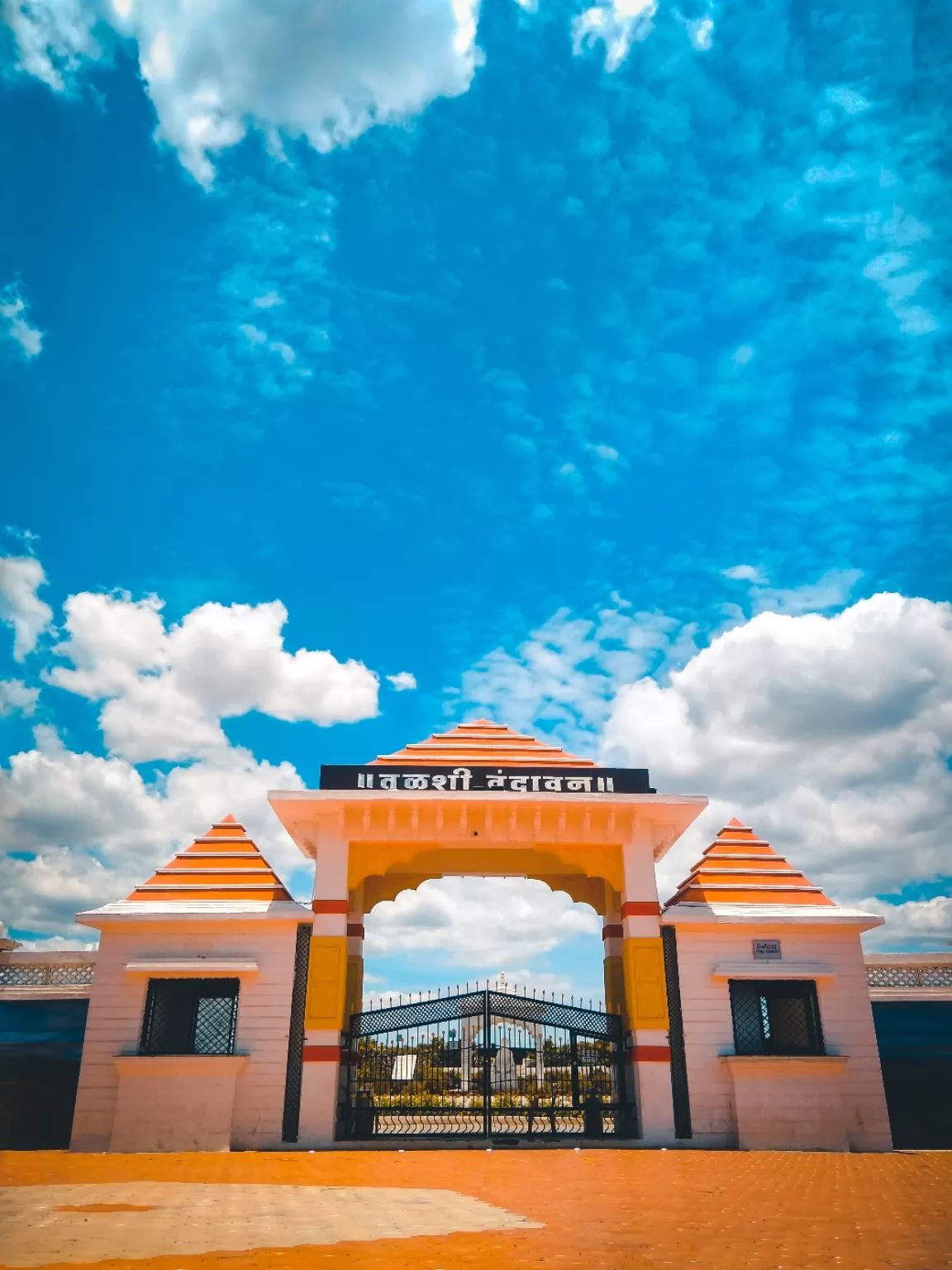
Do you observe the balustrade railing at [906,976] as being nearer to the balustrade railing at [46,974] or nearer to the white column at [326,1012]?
the white column at [326,1012]

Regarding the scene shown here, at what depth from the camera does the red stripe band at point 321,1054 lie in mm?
15562

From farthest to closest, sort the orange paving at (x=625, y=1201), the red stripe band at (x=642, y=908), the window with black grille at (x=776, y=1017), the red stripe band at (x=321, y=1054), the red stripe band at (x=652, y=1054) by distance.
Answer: the red stripe band at (x=642, y=908)
the window with black grille at (x=776, y=1017)
the red stripe band at (x=652, y=1054)
the red stripe band at (x=321, y=1054)
the orange paving at (x=625, y=1201)

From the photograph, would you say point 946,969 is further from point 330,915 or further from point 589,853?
point 330,915

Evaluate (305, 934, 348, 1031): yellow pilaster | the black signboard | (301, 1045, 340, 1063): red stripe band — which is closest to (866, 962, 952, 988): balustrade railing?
the black signboard

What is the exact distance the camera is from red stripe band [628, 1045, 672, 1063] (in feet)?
52.1

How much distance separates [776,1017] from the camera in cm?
1920

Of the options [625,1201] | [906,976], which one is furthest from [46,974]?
[906,976]

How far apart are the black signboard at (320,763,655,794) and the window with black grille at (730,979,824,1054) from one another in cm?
438

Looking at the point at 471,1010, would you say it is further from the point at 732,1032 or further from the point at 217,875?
the point at 217,875

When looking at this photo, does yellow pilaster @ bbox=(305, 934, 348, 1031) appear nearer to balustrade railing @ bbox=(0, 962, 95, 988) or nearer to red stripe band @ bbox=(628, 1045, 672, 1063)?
balustrade railing @ bbox=(0, 962, 95, 988)

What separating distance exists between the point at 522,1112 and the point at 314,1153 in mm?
3934

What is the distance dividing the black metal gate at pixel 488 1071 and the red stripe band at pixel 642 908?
2.11m

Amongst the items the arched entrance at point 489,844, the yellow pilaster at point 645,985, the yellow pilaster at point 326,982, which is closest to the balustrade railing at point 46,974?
the arched entrance at point 489,844

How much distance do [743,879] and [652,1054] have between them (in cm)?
412
